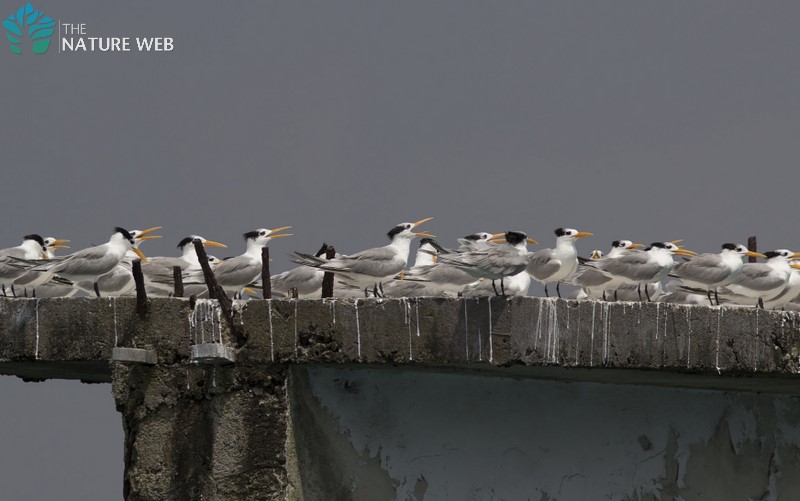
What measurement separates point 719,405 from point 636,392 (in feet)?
3.36

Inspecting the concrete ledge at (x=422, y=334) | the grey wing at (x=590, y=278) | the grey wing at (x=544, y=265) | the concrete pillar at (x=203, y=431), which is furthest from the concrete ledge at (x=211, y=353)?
the grey wing at (x=590, y=278)

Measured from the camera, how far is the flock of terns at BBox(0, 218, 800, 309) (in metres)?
15.0

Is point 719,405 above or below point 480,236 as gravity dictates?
below

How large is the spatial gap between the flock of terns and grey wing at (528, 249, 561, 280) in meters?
0.01

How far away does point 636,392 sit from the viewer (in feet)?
43.5

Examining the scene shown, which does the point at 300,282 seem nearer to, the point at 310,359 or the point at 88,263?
the point at 88,263

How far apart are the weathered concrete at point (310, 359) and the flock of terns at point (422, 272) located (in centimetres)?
159

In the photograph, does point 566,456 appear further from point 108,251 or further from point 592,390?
point 108,251

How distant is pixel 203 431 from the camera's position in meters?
11.8

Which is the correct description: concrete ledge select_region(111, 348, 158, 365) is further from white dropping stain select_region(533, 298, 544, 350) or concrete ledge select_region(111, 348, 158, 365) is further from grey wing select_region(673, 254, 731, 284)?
grey wing select_region(673, 254, 731, 284)

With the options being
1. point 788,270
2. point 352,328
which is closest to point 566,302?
point 352,328

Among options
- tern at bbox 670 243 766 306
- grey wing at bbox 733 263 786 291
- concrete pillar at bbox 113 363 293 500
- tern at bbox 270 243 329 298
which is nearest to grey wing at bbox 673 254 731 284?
tern at bbox 670 243 766 306

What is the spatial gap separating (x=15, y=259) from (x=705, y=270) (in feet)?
24.3

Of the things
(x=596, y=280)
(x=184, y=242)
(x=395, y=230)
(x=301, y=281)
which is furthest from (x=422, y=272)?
(x=184, y=242)
